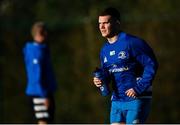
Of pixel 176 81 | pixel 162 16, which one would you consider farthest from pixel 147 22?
pixel 176 81

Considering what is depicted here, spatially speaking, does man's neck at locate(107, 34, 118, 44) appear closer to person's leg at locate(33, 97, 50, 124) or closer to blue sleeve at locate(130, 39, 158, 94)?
blue sleeve at locate(130, 39, 158, 94)

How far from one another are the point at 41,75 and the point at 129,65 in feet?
12.0

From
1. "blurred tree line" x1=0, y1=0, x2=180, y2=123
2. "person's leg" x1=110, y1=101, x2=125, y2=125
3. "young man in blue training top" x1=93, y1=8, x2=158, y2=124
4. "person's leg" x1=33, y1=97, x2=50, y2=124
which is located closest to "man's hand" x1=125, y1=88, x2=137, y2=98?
"young man in blue training top" x1=93, y1=8, x2=158, y2=124

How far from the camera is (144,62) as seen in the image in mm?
8203

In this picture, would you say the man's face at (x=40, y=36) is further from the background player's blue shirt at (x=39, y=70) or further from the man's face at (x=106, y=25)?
the man's face at (x=106, y=25)

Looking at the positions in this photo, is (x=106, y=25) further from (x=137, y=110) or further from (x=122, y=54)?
(x=137, y=110)

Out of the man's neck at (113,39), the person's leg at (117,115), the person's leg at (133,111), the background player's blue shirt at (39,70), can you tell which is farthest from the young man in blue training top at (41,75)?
the person's leg at (133,111)

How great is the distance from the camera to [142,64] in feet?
27.1

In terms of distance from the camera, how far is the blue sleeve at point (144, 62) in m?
8.13

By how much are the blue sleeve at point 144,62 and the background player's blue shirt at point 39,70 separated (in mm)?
3695

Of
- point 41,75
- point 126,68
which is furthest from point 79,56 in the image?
point 126,68

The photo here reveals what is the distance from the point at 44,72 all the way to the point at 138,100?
12.3ft

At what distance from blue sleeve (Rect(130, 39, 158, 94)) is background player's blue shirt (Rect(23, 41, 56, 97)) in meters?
3.69

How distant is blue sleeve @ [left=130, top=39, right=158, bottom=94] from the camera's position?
8.13m
